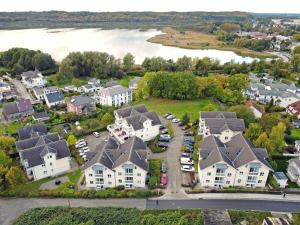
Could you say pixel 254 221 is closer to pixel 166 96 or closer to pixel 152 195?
pixel 152 195

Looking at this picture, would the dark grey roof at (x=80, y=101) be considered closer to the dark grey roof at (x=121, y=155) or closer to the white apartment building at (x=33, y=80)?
the dark grey roof at (x=121, y=155)

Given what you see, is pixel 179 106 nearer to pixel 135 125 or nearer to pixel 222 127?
pixel 222 127

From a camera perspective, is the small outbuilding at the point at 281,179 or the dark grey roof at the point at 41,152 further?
the dark grey roof at the point at 41,152

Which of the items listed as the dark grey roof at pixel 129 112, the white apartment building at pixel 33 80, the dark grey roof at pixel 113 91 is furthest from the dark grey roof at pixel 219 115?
the white apartment building at pixel 33 80

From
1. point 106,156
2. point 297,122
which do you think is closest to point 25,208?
point 106,156

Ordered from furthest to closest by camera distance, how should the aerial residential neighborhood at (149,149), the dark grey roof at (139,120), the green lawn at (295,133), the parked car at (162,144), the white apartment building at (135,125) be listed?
the green lawn at (295,133), the white apartment building at (135,125), the dark grey roof at (139,120), the parked car at (162,144), the aerial residential neighborhood at (149,149)

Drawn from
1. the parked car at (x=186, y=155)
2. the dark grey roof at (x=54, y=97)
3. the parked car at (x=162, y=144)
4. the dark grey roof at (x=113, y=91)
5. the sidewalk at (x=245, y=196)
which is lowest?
the sidewalk at (x=245, y=196)

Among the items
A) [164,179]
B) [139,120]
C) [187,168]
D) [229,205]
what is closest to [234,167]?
[229,205]
